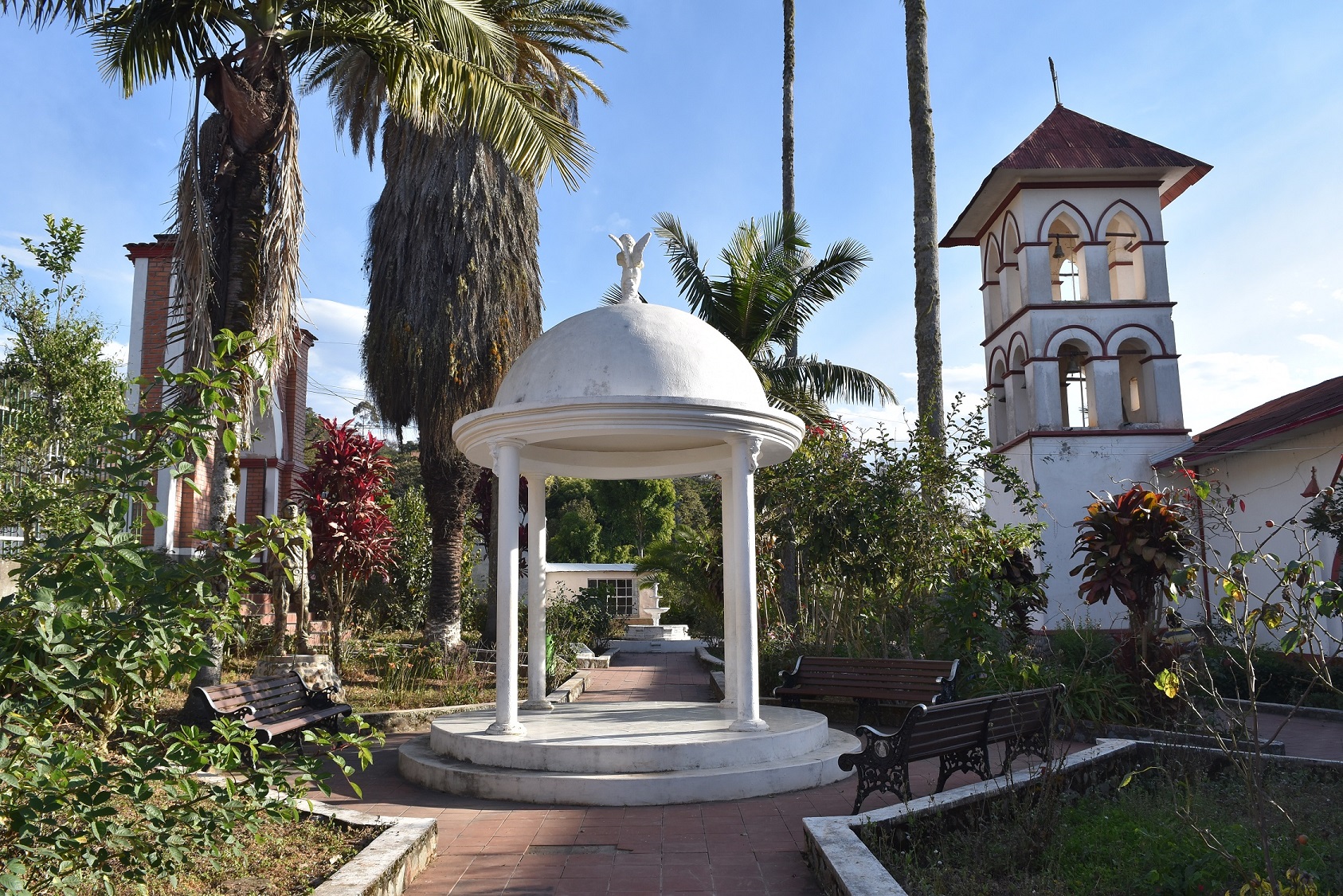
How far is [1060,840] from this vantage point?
18.0 feet

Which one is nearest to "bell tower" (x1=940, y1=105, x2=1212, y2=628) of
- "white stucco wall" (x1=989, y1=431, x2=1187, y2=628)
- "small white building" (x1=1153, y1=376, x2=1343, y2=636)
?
"white stucco wall" (x1=989, y1=431, x2=1187, y2=628)

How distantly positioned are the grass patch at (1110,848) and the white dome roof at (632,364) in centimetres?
377

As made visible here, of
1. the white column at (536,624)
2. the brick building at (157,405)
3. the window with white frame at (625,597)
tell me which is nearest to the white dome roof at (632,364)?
the white column at (536,624)

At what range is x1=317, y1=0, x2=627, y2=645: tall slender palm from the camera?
570 inches

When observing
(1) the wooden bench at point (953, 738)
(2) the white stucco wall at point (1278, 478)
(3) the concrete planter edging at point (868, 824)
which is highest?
(2) the white stucco wall at point (1278, 478)

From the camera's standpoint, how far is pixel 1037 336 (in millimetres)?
21219

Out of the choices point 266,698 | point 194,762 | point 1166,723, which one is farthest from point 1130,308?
point 194,762

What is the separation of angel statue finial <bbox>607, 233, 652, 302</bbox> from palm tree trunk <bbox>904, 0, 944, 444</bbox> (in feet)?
18.3

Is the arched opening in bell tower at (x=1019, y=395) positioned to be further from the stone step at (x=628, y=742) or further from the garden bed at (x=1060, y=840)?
the garden bed at (x=1060, y=840)

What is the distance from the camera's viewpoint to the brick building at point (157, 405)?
1695 cm

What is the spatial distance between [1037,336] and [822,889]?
60.0 ft

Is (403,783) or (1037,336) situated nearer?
(403,783)

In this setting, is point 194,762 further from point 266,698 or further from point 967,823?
point 266,698

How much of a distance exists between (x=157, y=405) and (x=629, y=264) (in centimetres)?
1034
